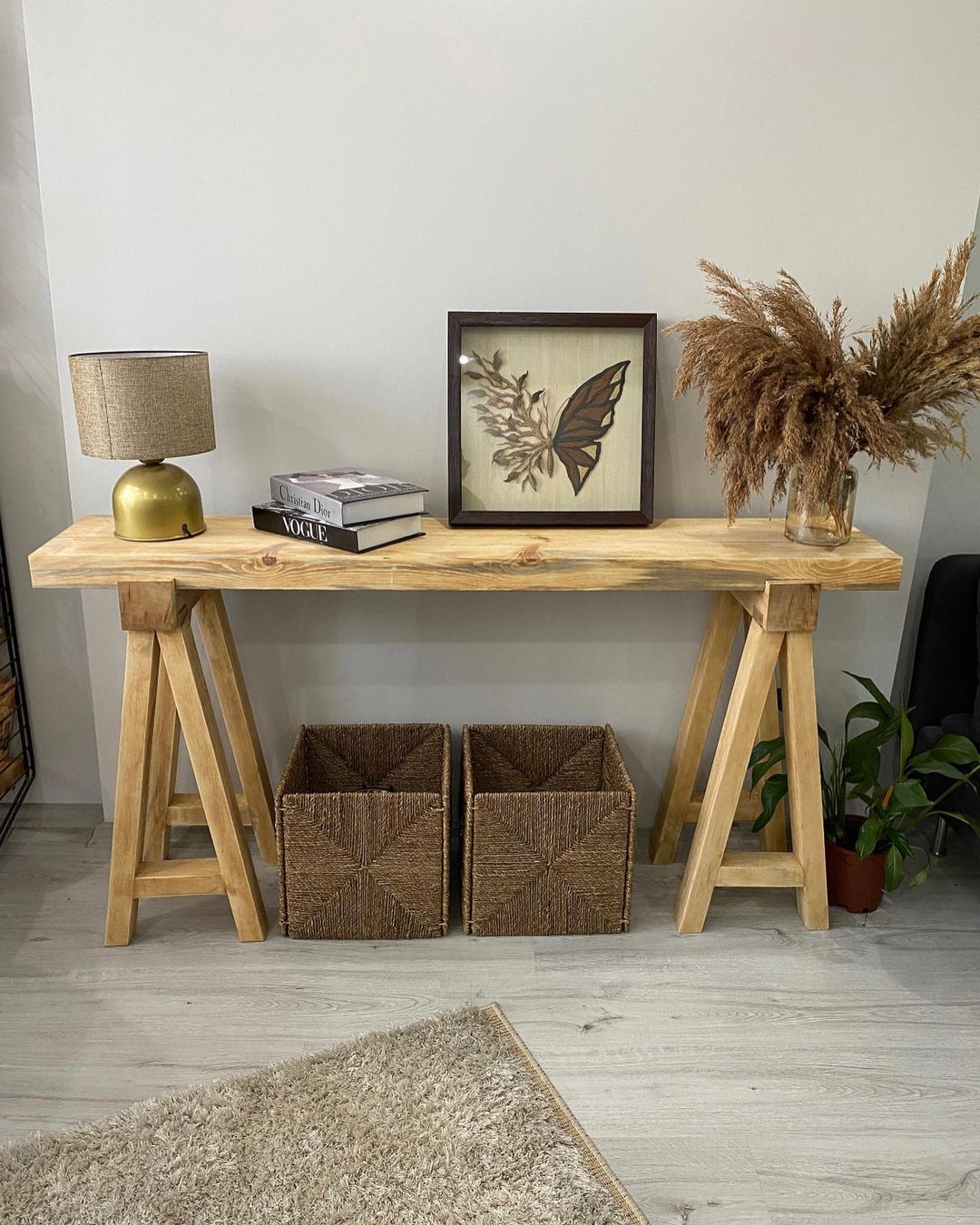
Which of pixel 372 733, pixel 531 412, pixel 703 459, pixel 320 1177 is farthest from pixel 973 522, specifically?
pixel 320 1177

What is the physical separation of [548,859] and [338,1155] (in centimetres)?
66

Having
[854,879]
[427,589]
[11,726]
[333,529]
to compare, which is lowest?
[854,879]

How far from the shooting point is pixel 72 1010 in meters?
1.77

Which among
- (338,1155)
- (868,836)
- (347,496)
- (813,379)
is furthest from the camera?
(868,836)

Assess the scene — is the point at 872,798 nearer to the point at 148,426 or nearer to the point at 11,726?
the point at 148,426

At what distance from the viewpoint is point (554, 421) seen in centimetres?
198

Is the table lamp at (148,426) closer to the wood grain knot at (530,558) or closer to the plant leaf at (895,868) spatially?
the wood grain knot at (530,558)

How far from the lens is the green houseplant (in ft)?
6.41

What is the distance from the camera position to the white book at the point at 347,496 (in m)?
1.78

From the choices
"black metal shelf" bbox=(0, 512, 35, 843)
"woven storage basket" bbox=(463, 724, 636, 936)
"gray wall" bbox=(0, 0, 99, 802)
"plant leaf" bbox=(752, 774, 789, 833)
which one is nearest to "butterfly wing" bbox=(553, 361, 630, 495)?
"woven storage basket" bbox=(463, 724, 636, 936)

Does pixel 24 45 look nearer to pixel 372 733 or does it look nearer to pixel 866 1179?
pixel 372 733

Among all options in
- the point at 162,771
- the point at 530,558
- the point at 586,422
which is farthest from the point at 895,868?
the point at 162,771

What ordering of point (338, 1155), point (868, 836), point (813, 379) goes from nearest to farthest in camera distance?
point (338, 1155)
point (813, 379)
point (868, 836)

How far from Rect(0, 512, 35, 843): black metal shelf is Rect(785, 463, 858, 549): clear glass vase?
1.70m
